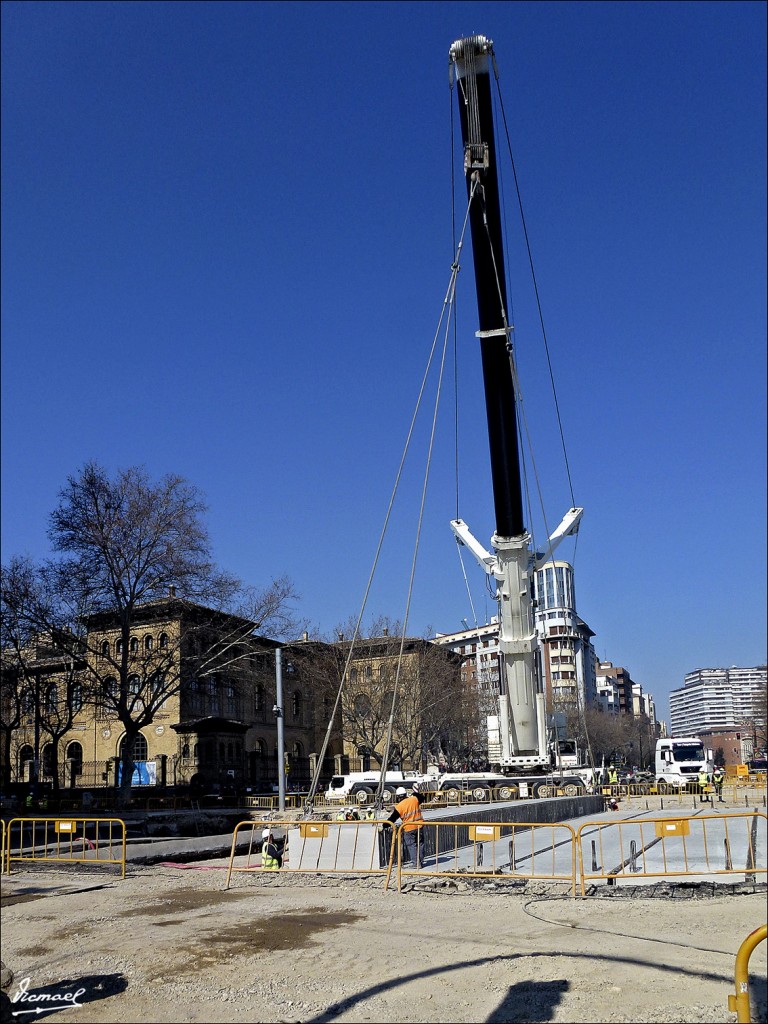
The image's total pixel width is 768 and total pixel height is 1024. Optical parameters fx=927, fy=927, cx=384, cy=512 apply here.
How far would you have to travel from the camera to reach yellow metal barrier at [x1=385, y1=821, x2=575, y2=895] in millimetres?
14234

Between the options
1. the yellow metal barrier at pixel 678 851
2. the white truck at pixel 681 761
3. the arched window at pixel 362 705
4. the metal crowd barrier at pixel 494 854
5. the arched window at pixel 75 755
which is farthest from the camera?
the arched window at pixel 75 755

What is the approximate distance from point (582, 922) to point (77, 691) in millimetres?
34453

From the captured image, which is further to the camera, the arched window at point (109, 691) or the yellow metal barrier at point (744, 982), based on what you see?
the arched window at point (109, 691)

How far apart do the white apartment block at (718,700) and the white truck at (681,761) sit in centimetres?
1900

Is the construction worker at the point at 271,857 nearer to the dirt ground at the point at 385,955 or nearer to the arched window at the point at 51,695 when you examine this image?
the dirt ground at the point at 385,955

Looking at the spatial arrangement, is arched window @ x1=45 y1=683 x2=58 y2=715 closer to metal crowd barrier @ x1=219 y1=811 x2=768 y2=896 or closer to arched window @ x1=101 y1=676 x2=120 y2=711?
arched window @ x1=101 y1=676 x2=120 y2=711

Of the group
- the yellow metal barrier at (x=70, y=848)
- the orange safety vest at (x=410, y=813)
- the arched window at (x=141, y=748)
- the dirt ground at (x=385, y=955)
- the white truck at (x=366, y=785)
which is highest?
the orange safety vest at (x=410, y=813)

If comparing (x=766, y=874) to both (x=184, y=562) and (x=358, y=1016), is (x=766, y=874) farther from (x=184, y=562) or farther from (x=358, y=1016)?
(x=184, y=562)

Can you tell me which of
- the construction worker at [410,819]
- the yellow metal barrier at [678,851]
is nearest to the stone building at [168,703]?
the construction worker at [410,819]

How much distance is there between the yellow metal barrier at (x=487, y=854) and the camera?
14.2 meters

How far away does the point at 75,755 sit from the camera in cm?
6372

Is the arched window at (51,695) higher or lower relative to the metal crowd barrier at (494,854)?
higher

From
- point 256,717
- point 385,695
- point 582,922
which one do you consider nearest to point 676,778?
point 385,695

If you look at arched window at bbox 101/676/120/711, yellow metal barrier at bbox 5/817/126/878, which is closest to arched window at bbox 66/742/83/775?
arched window at bbox 101/676/120/711
